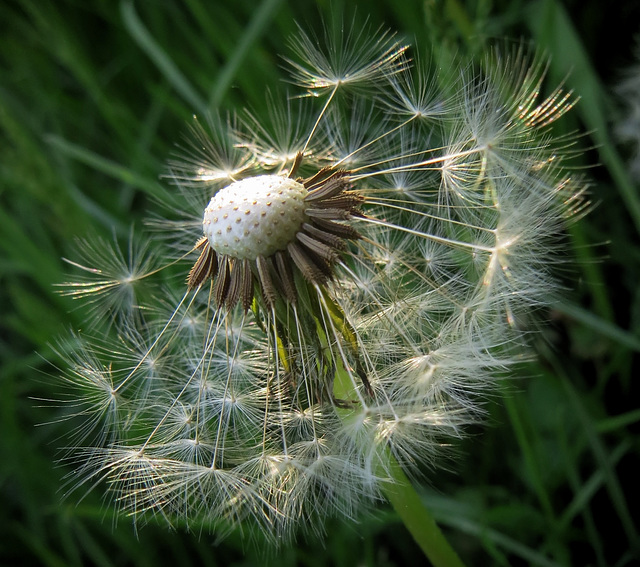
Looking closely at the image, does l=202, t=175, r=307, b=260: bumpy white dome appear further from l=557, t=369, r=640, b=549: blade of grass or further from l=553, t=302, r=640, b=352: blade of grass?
l=553, t=302, r=640, b=352: blade of grass

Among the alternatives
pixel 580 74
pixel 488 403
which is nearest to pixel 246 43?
pixel 580 74

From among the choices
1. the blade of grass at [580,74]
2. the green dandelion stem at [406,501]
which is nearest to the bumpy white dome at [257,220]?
the green dandelion stem at [406,501]

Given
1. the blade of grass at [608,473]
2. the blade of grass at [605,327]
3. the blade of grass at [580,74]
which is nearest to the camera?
the blade of grass at [608,473]

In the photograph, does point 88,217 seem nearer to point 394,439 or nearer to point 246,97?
point 246,97

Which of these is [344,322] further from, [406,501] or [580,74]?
[580,74]

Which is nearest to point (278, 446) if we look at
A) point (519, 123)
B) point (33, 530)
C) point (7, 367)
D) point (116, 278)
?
point (116, 278)

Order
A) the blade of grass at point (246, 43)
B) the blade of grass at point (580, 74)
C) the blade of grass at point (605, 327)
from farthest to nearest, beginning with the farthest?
1. the blade of grass at point (246, 43)
2. the blade of grass at point (580, 74)
3. the blade of grass at point (605, 327)

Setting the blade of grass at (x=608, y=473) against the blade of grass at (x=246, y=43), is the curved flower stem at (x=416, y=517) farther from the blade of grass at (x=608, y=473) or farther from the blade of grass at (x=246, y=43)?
the blade of grass at (x=246, y=43)
